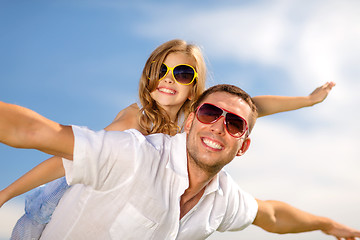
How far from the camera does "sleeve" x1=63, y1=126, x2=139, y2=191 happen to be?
285cm

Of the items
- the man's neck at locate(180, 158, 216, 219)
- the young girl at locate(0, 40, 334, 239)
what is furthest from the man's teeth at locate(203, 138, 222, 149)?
the young girl at locate(0, 40, 334, 239)

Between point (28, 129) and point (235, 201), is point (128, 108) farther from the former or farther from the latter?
point (28, 129)

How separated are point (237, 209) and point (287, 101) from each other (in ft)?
7.07

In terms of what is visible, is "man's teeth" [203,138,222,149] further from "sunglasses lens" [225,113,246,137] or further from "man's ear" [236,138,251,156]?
"man's ear" [236,138,251,156]

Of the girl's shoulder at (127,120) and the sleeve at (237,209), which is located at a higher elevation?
the girl's shoulder at (127,120)

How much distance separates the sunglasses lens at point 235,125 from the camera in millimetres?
3871

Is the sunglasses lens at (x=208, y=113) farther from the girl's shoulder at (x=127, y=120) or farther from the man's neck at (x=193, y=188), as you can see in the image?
the girl's shoulder at (x=127, y=120)

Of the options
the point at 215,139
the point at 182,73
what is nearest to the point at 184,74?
the point at 182,73

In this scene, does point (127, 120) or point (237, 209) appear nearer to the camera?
point (237, 209)

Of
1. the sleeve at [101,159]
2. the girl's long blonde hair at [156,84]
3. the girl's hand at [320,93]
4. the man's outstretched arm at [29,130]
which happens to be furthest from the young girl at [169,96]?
the man's outstretched arm at [29,130]

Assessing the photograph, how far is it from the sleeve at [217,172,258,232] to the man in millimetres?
10

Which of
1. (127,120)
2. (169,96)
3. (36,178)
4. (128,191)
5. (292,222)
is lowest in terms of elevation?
(128,191)

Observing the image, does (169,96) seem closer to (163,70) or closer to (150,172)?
(163,70)

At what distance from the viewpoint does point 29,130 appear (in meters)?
2.61
